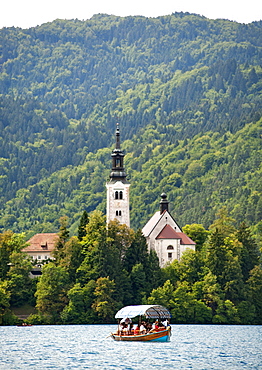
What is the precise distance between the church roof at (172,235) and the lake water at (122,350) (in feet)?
115

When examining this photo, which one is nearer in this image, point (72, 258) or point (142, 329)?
point (142, 329)

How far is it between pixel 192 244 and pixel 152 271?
19.5 metres

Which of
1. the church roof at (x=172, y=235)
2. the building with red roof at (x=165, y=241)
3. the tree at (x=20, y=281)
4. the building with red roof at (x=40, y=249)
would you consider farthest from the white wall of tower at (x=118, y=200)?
the tree at (x=20, y=281)

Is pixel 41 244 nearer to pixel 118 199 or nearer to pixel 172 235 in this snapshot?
pixel 118 199

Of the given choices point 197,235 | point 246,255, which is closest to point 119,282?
point 246,255

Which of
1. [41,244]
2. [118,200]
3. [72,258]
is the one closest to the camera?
[72,258]

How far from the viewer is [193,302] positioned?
14038 cm

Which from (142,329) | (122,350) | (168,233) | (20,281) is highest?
(168,233)

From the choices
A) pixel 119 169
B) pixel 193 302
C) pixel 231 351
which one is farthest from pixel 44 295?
pixel 231 351

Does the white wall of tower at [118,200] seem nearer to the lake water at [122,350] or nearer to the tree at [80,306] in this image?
the tree at [80,306]

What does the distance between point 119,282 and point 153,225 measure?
83.3 feet

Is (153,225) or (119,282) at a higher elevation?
(153,225)

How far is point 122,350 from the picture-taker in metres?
94.2

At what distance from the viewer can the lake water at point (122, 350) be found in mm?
81812
